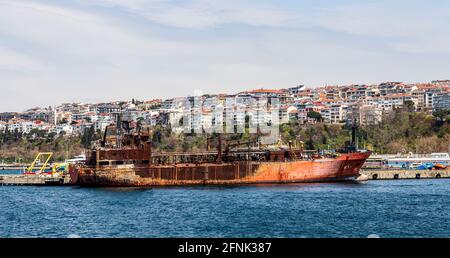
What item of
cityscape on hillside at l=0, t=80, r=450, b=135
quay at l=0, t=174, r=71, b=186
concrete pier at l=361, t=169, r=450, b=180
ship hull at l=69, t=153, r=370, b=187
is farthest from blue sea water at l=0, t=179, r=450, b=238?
cityscape on hillside at l=0, t=80, r=450, b=135

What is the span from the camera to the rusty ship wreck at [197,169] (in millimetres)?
60812

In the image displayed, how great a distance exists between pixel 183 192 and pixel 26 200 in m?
12.7

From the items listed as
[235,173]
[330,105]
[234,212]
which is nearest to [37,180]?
[235,173]

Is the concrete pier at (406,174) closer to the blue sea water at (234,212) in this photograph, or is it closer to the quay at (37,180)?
the blue sea water at (234,212)

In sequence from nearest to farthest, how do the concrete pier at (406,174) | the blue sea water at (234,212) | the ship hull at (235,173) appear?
the blue sea water at (234,212)
the ship hull at (235,173)
the concrete pier at (406,174)

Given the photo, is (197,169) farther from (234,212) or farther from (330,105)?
(330,105)

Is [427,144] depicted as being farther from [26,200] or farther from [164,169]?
[26,200]

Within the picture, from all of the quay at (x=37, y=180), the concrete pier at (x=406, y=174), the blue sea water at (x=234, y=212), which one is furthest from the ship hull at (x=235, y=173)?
the concrete pier at (x=406, y=174)

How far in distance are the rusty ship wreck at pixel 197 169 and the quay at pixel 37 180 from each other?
8800 millimetres

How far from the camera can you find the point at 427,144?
114m

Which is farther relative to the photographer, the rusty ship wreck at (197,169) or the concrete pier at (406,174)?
the concrete pier at (406,174)

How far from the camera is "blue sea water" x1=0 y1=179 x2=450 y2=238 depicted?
33.8 meters

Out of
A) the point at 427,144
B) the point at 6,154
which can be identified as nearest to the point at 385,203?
the point at 427,144

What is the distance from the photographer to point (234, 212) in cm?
4044
